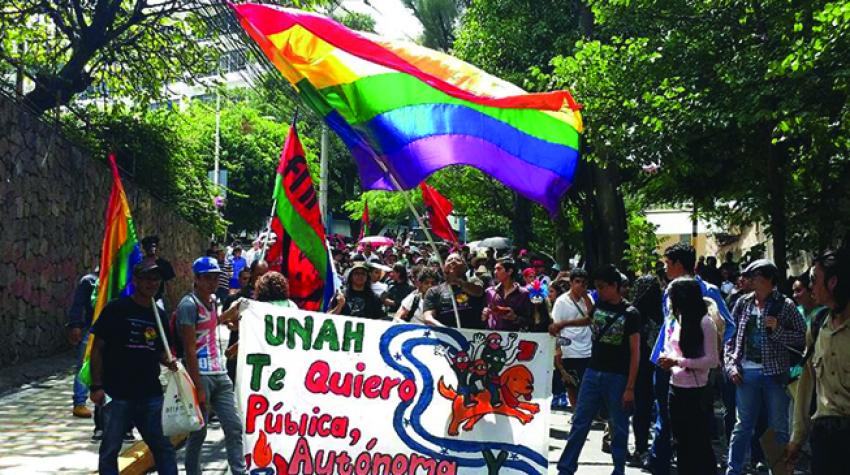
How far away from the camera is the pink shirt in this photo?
725 cm

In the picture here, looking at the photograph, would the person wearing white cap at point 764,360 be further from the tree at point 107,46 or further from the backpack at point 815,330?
the tree at point 107,46

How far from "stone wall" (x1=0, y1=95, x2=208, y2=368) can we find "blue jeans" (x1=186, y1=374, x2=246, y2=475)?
6.82 meters

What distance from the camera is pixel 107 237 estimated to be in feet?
24.9

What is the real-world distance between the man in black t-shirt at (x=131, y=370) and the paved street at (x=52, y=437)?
61.6 inches

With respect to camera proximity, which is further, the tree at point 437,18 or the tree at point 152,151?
the tree at point 437,18

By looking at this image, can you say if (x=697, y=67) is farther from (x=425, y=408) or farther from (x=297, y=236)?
(x=425, y=408)

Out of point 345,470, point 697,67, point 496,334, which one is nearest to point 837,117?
point 697,67

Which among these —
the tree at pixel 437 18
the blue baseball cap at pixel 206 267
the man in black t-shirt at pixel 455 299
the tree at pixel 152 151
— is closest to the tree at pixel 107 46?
the tree at pixel 152 151

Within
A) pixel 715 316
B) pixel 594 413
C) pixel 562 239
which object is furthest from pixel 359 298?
pixel 562 239

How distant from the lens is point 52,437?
9336 millimetres

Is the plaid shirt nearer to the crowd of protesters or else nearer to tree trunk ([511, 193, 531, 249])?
the crowd of protesters

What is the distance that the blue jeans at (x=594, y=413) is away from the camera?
7.86m

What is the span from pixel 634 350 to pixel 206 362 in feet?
10.6

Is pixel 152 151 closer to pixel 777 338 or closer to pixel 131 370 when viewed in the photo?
pixel 131 370
